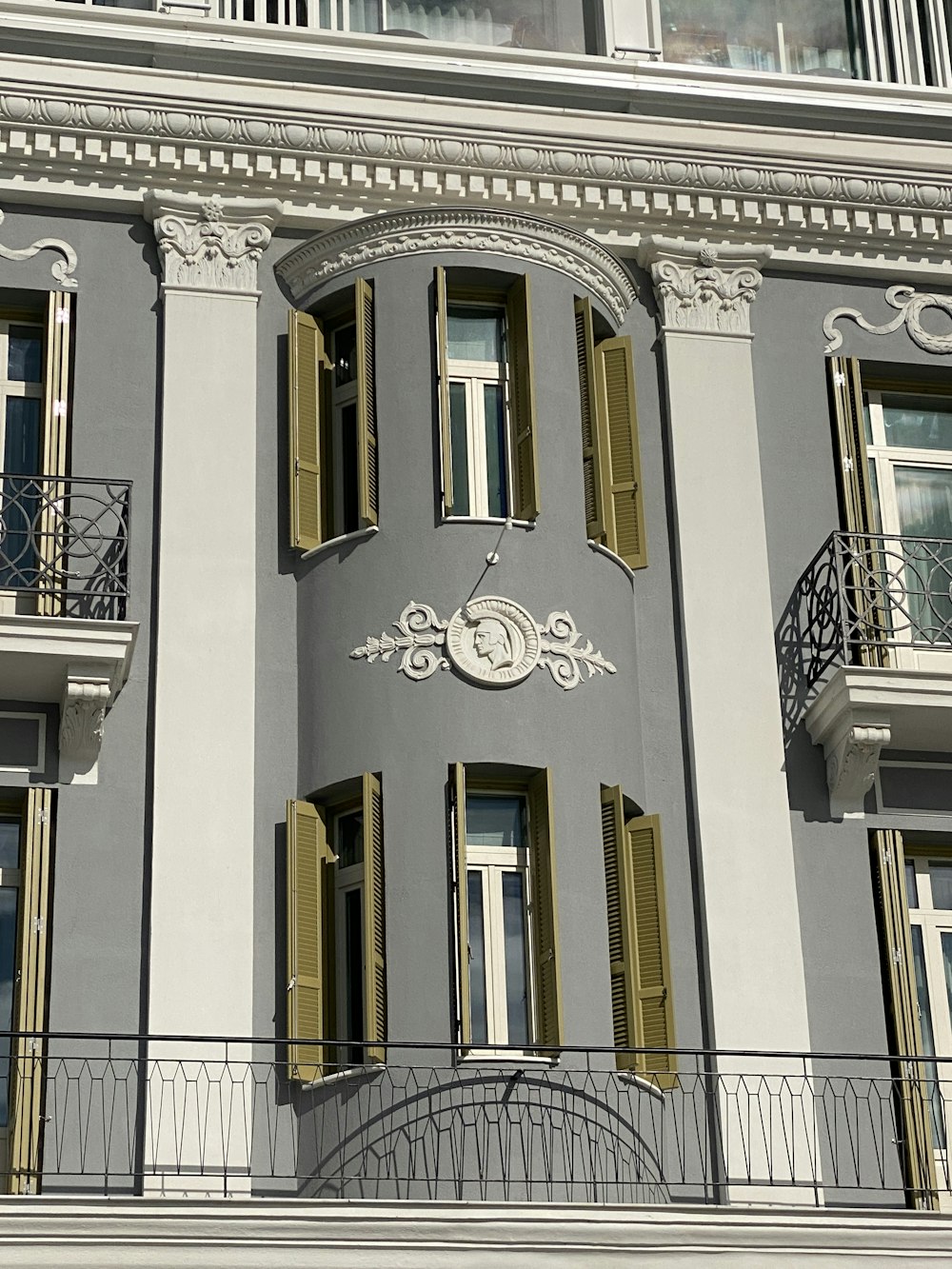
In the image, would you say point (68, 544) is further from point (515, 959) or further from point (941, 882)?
point (941, 882)

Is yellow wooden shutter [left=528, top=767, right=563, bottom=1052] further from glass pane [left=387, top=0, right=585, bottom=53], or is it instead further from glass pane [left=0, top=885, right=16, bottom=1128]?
glass pane [left=387, top=0, right=585, bottom=53]

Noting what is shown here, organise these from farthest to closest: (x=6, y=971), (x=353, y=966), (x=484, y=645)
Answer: (x=484, y=645), (x=353, y=966), (x=6, y=971)

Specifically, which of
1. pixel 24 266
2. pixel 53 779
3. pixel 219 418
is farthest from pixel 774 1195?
pixel 24 266

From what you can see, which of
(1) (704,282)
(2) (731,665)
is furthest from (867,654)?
(1) (704,282)

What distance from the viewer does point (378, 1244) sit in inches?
562

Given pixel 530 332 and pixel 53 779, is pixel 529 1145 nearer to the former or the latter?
pixel 53 779

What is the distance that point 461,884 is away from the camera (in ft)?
52.0

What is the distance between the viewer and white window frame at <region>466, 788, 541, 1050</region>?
15812mm

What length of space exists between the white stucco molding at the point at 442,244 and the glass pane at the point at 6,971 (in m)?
4.98

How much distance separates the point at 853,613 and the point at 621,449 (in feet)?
6.79

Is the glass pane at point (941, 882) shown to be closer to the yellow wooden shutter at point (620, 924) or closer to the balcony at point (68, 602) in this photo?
the yellow wooden shutter at point (620, 924)

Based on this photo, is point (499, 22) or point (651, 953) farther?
point (499, 22)

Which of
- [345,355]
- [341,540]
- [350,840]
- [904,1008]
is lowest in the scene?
[904,1008]

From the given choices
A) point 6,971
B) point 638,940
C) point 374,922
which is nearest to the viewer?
point 374,922
